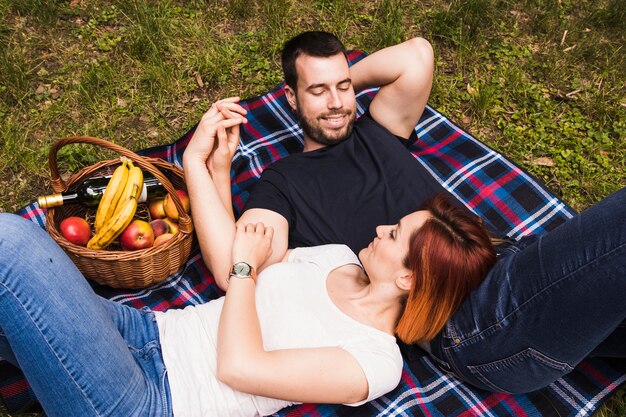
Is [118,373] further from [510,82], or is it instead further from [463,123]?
[510,82]

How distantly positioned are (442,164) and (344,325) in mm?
2188

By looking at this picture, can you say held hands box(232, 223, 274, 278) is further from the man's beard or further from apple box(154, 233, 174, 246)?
the man's beard

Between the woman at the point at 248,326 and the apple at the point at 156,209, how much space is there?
0.78m

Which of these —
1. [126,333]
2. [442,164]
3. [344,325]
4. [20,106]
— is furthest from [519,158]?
[20,106]

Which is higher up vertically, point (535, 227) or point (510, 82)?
point (510, 82)

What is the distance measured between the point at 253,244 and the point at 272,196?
0.63m

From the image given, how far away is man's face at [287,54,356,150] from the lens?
12.8 feet

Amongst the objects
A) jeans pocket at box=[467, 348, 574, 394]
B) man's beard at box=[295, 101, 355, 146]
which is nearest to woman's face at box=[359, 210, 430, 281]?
jeans pocket at box=[467, 348, 574, 394]

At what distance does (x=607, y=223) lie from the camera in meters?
2.65

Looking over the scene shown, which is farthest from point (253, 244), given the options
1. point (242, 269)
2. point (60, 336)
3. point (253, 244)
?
point (60, 336)

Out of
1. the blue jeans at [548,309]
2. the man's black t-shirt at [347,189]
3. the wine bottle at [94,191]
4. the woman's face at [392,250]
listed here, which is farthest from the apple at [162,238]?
the blue jeans at [548,309]

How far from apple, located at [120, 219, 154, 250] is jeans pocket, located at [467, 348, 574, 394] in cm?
199

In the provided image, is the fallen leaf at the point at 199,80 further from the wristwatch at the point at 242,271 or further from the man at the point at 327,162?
the wristwatch at the point at 242,271

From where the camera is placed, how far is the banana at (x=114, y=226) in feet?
10.6
